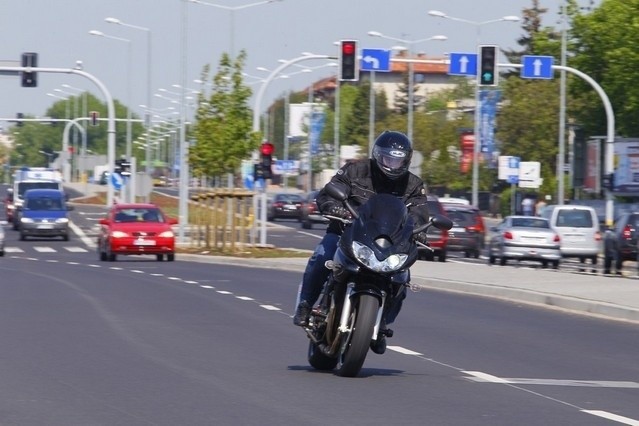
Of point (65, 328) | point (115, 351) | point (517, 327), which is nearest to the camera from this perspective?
point (115, 351)

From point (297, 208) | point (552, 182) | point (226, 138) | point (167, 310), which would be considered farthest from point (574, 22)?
point (167, 310)

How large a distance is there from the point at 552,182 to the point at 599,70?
33.4 ft

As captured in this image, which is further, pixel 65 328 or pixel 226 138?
pixel 226 138

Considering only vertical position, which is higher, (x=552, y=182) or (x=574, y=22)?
(x=574, y=22)

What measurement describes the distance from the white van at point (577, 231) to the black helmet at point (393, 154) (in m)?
33.9

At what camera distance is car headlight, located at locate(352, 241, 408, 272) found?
11.4m

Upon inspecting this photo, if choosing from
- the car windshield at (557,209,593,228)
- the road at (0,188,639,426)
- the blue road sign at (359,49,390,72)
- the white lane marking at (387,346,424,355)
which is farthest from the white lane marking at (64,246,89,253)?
the white lane marking at (387,346,424,355)

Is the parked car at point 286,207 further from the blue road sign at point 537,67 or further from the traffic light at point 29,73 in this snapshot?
the blue road sign at point 537,67

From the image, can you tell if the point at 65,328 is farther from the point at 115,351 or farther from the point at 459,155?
the point at 459,155

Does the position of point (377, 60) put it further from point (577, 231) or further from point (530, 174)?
point (530, 174)

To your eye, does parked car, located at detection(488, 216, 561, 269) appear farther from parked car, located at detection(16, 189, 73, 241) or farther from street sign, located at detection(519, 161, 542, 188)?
street sign, located at detection(519, 161, 542, 188)

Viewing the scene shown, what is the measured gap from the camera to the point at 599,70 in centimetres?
8181

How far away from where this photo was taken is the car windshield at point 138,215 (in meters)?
44.9

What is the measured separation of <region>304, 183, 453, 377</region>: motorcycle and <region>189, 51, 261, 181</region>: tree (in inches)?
1465
